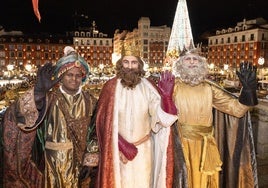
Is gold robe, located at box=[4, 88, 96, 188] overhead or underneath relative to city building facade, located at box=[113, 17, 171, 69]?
underneath

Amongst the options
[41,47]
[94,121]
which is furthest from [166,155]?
[41,47]

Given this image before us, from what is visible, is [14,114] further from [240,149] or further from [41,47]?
[41,47]

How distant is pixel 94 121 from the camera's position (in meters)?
3.85

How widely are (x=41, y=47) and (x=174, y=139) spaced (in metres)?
84.1

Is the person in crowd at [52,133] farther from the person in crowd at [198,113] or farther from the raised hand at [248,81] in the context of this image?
the raised hand at [248,81]

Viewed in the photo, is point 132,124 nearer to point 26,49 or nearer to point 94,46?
point 26,49

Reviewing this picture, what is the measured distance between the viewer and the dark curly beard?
3.74m

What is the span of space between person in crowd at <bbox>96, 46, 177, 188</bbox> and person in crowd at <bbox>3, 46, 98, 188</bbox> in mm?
232

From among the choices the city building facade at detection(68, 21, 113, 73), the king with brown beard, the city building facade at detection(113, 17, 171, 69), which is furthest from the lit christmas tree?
the city building facade at detection(68, 21, 113, 73)

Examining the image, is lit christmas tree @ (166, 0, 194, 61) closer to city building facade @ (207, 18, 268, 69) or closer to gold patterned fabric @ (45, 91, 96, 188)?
city building facade @ (207, 18, 268, 69)

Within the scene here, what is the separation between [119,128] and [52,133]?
82 centimetres

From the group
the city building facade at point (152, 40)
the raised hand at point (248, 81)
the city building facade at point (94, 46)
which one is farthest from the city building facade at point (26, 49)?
the raised hand at point (248, 81)

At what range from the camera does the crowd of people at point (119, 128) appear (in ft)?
11.8

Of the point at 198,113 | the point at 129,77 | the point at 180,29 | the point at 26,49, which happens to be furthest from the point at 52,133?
the point at 26,49
